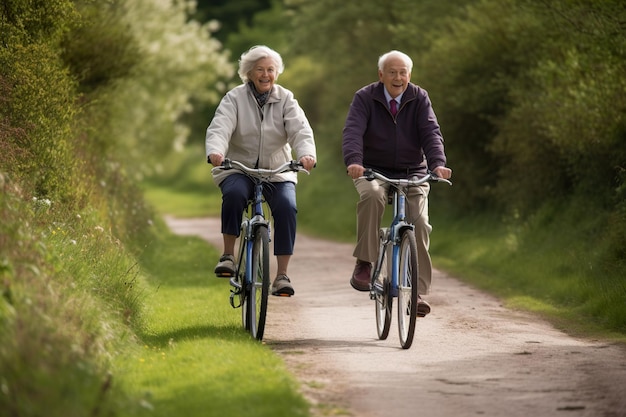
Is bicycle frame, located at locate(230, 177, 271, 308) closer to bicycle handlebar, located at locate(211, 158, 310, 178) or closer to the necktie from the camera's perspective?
bicycle handlebar, located at locate(211, 158, 310, 178)

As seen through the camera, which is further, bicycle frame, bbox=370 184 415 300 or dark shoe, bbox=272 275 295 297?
bicycle frame, bbox=370 184 415 300

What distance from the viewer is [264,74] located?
30.7 feet

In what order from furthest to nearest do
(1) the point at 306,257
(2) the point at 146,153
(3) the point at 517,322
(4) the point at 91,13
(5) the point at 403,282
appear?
(2) the point at 146,153
(1) the point at 306,257
(4) the point at 91,13
(3) the point at 517,322
(5) the point at 403,282

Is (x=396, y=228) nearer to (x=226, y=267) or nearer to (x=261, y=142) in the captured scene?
(x=261, y=142)

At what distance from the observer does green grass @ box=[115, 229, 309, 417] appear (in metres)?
6.57

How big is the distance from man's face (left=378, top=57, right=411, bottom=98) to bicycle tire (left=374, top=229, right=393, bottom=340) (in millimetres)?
1191

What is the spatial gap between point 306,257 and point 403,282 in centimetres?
894

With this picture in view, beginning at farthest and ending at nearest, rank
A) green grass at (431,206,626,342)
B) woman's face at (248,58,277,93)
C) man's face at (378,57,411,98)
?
green grass at (431,206,626,342), man's face at (378,57,411,98), woman's face at (248,58,277,93)

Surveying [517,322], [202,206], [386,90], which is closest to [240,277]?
[386,90]

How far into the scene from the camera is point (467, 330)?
10.2 meters

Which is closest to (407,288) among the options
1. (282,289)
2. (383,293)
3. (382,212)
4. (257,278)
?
(383,293)

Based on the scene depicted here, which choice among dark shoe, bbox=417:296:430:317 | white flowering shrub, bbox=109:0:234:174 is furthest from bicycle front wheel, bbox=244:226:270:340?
white flowering shrub, bbox=109:0:234:174

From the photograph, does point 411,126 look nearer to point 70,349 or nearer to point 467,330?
point 467,330

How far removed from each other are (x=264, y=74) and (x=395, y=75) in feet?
3.68
